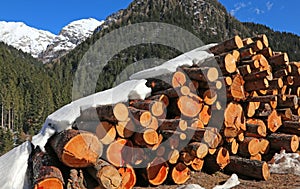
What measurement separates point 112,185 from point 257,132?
3.22 m

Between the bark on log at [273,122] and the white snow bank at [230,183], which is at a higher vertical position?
the bark on log at [273,122]

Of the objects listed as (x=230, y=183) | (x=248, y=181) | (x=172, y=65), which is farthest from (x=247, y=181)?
(x=172, y=65)

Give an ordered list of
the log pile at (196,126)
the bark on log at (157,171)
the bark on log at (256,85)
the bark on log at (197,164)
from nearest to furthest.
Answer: the log pile at (196,126), the bark on log at (157,171), the bark on log at (197,164), the bark on log at (256,85)

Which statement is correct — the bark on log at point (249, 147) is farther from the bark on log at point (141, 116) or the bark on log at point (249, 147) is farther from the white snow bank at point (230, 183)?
the bark on log at point (141, 116)

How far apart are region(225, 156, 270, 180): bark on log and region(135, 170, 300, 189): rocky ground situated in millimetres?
115

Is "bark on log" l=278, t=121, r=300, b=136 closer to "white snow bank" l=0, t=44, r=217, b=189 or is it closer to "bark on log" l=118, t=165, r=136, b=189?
"white snow bank" l=0, t=44, r=217, b=189

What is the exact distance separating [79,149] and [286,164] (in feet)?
12.7

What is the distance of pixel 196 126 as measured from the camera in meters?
5.08

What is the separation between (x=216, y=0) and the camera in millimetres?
152750

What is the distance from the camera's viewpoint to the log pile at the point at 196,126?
163 inches

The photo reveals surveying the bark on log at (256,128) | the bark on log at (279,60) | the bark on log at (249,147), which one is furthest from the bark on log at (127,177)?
the bark on log at (279,60)

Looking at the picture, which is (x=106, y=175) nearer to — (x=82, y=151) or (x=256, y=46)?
(x=82, y=151)

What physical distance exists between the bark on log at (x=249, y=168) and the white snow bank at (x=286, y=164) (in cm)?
53

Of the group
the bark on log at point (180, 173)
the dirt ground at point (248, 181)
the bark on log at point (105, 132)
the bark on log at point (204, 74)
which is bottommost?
the dirt ground at point (248, 181)
